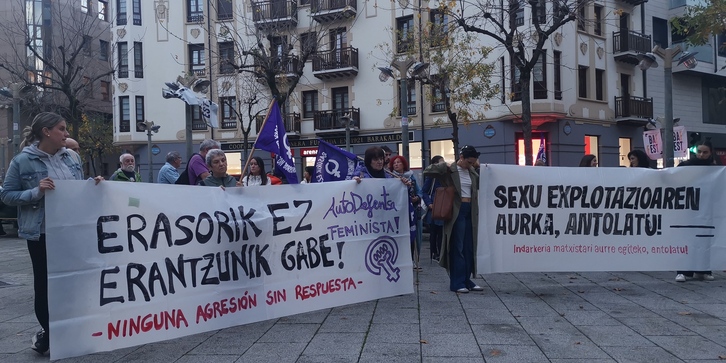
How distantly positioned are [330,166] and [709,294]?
489 cm

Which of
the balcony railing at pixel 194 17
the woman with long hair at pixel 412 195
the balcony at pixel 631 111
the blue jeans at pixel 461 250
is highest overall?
the balcony railing at pixel 194 17

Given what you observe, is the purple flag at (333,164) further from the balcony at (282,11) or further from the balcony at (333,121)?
the balcony at (333,121)

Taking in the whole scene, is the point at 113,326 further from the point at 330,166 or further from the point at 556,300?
the point at 556,300

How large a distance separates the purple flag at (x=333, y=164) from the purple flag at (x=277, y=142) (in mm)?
944

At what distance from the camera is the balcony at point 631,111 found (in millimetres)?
30594

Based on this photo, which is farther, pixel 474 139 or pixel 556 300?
pixel 474 139

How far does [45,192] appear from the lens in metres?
4.72

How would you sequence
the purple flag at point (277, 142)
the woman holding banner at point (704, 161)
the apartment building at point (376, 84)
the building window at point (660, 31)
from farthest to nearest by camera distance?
the building window at point (660, 31), the apartment building at point (376, 84), the woman holding banner at point (704, 161), the purple flag at point (277, 142)

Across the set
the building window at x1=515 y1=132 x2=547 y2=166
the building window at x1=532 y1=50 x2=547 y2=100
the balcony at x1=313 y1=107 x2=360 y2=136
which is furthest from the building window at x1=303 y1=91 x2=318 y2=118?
the building window at x1=532 y1=50 x2=547 y2=100

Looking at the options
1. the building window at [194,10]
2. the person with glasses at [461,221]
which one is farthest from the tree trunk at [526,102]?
the building window at [194,10]

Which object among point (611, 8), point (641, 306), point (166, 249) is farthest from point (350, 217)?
point (611, 8)

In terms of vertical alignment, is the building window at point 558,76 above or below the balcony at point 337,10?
below

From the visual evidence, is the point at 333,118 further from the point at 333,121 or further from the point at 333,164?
the point at 333,164

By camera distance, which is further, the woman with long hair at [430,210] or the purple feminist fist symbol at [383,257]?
the woman with long hair at [430,210]
